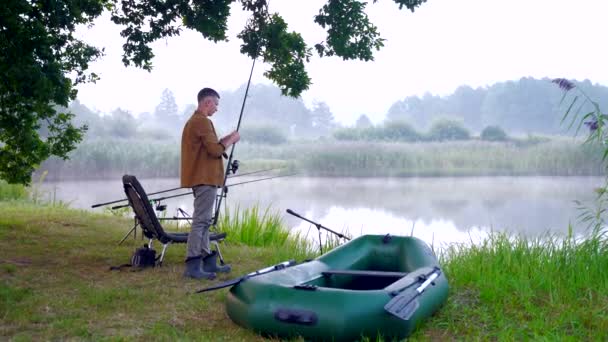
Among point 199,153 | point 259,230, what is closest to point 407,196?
point 259,230

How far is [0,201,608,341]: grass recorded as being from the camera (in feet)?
11.7

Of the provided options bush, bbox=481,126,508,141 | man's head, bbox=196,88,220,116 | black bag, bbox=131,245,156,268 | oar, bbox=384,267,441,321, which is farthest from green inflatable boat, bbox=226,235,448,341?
bush, bbox=481,126,508,141

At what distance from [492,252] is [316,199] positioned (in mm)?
8720

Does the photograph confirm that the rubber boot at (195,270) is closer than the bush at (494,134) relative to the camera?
Yes

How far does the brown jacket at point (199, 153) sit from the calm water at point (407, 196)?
18.4 ft

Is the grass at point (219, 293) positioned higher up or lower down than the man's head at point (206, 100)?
lower down

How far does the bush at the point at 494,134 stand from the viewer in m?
16.2

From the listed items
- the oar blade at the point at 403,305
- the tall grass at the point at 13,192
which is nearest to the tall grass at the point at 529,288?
the oar blade at the point at 403,305

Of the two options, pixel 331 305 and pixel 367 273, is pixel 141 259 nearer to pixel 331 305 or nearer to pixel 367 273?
pixel 367 273

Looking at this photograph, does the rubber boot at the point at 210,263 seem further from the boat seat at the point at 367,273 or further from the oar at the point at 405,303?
the oar at the point at 405,303

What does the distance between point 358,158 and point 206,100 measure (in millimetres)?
10647

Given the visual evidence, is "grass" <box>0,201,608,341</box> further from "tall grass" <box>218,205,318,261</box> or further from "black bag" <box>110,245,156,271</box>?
"tall grass" <box>218,205,318,261</box>

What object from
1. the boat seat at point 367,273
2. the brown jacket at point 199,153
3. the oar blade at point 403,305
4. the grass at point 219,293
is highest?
the brown jacket at point 199,153

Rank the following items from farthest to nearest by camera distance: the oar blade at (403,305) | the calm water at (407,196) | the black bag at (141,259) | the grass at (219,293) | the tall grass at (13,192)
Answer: the calm water at (407,196)
the tall grass at (13,192)
the black bag at (141,259)
the grass at (219,293)
the oar blade at (403,305)
